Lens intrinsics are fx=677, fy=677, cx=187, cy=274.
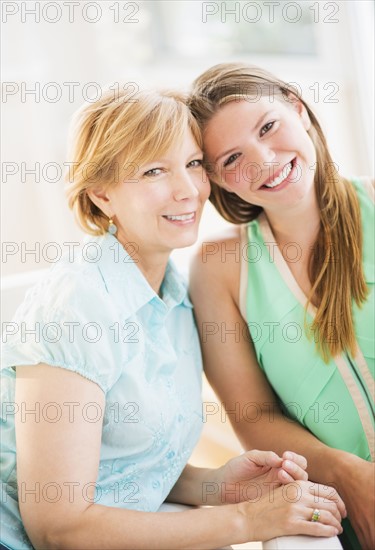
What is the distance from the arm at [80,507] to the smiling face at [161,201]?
1.16 ft

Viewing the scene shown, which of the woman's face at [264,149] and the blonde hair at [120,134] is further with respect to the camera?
the woman's face at [264,149]

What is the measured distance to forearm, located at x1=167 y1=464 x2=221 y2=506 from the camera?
1.46 m

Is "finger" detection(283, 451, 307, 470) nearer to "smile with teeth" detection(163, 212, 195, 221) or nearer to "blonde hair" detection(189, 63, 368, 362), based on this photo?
"blonde hair" detection(189, 63, 368, 362)

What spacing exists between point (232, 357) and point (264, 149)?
48 centimetres

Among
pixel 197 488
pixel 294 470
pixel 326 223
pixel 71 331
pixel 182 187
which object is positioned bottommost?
pixel 197 488

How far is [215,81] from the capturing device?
1.49 metres

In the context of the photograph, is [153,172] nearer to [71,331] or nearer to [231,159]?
[231,159]

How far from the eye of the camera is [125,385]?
1.29m

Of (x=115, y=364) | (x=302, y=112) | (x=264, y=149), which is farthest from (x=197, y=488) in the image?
(x=302, y=112)

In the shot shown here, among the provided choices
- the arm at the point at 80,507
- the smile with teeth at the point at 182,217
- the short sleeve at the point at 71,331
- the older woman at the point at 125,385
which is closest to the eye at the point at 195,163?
the older woman at the point at 125,385

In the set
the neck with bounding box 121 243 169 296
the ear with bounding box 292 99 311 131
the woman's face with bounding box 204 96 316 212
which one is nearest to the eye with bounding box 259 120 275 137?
the woman's face with bounding box 204 96 316 212

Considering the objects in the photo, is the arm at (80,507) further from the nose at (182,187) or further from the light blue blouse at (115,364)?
the nose at (182,187)

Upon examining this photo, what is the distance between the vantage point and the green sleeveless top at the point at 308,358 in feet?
4.90

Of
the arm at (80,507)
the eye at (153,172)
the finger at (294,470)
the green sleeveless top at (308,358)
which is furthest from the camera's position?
the green sleeveless top at (308,358)
